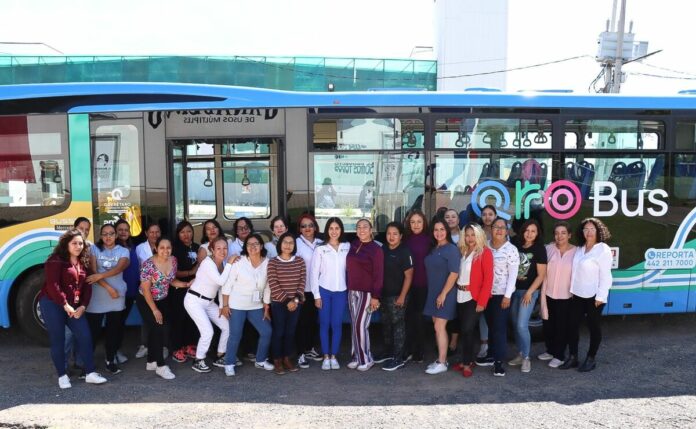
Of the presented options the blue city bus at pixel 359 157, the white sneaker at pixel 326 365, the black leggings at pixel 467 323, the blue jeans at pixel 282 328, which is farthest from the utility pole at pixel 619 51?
the blue jeans at pixel 282 328

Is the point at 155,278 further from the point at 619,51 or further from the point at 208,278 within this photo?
the point at 619,51

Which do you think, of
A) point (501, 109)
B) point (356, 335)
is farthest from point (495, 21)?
point (356, 335)

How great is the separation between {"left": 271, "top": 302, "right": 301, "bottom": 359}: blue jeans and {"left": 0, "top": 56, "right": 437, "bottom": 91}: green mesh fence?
17.9 meters

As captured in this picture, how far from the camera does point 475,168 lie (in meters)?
5.96

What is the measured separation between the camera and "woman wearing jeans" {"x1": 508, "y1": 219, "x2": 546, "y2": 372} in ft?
17.1

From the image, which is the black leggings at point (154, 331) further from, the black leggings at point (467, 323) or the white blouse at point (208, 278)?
the black leggings at point (467, 323)

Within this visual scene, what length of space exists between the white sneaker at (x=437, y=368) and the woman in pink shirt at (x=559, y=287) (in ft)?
3.73

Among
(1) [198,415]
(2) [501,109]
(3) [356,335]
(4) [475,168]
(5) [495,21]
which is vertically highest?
(5) [495,21]

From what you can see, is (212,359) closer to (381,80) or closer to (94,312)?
(94,312)

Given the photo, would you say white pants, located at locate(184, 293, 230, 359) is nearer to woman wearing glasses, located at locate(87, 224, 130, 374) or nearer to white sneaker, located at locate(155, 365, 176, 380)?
white sneaker, located at locate(155, 365, 176, 380)

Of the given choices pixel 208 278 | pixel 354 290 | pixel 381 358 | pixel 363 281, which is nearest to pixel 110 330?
pixel 208 278

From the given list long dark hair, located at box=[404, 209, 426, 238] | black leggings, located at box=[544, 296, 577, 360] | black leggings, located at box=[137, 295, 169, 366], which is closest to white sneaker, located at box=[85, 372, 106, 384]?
black leggings, located at box=[137, 295, 169, 366]

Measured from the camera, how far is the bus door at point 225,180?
6.23 meters

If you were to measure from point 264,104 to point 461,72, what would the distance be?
2208 cm
